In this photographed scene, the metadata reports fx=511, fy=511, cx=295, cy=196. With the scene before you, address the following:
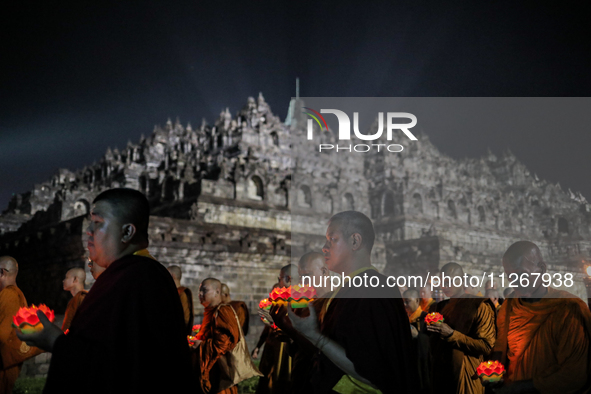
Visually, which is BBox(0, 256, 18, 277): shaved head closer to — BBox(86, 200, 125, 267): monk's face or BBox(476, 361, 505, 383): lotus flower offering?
BBox(86, 200, 125, 267): monk's face

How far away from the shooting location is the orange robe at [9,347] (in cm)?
583

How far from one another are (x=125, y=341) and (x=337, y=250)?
5.01 feet

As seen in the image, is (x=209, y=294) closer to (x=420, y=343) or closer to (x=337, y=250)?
(x=420, y=343)

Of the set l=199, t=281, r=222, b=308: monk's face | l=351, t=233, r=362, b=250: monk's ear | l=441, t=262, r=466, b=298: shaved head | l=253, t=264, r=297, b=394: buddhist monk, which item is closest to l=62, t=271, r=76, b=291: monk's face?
l=199, t=281, r=222, b=308: monk's face

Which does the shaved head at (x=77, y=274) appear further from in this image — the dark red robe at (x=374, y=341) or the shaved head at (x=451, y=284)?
the dark red robe at (x=374, y=341)

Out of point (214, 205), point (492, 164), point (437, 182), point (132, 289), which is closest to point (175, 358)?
point (132, 289)

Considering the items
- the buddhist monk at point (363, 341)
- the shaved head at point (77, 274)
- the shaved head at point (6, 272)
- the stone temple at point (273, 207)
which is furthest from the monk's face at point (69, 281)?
the stone temple at point (273, 207)

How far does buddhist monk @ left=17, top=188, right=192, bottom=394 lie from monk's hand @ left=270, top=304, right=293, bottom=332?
90 centimetres

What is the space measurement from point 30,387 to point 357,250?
29.7 ft

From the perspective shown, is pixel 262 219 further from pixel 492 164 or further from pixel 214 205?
pixel 492 164

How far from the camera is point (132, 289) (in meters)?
2.59

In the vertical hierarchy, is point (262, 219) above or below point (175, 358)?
above

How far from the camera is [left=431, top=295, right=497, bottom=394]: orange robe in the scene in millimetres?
5371

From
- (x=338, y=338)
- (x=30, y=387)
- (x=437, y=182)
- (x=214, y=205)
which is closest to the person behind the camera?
(x=338, y=338)
